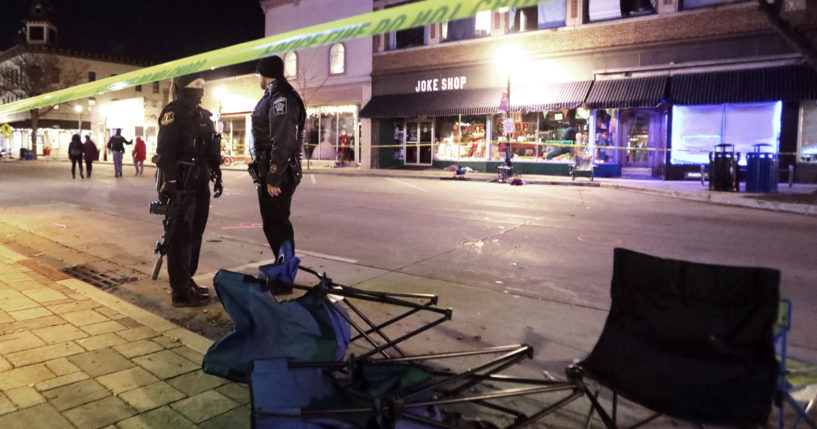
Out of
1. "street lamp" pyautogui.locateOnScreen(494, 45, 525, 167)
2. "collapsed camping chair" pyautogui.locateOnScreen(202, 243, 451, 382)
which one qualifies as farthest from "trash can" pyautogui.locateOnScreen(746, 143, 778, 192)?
"collapsed camping chair" pyautogui.locateOnScreen(202, 243, 451, 382)

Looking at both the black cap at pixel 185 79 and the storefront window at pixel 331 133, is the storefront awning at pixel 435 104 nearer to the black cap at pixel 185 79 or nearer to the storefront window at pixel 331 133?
the storefront window at pixel 331 133

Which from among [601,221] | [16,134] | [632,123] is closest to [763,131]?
[632,123]

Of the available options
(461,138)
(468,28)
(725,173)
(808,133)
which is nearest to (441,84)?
(461,138)

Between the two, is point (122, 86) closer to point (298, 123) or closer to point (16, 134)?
point (298, 123)

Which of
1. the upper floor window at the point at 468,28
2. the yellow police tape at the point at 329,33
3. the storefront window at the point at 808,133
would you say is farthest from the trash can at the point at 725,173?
the yellow police tape at the point at 329,33

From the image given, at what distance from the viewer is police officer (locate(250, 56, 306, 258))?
15.8ft

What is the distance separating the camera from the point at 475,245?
816 centimetres

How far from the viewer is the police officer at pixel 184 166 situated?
502 centimetres

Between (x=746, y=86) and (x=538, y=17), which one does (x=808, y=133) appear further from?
(x=538, y=17)

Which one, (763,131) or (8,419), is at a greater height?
(763,131)

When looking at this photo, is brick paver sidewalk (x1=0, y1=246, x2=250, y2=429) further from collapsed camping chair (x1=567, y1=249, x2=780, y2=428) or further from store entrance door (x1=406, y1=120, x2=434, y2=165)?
store entrance door (x1=406, y1=120, x2=434, y2=165)

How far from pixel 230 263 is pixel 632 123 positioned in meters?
19.6

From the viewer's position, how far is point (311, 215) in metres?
11.1

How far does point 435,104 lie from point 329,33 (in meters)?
23.6
